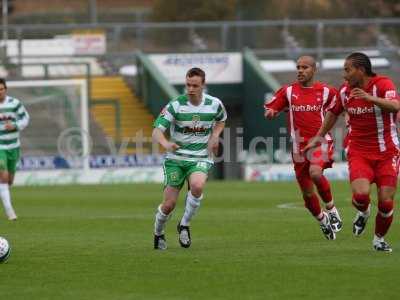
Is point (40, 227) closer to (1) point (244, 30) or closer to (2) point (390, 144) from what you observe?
(2) point (390, 144)

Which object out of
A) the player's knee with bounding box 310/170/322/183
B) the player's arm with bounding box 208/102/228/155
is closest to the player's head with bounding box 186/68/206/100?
the player's arm with bounding box 208/102/228/155

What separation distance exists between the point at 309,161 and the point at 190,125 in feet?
7.31

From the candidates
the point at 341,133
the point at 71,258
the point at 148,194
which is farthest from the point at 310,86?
the point at 341,133

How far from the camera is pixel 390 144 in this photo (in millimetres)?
12523

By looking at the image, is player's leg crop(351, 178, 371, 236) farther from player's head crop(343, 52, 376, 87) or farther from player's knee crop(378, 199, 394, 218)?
player's head crop(343, 52, 376, 87)

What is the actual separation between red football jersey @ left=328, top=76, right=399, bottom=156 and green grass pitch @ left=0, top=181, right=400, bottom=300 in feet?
3.77

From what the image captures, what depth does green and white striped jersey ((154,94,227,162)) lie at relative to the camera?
43.4 ft

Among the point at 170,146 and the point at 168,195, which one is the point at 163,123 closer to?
the point at 170,146

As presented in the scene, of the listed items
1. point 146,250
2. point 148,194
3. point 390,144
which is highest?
point 390,144

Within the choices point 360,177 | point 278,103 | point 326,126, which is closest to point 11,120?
point 278,103

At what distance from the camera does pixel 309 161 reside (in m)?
14.8

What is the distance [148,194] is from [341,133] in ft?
32.0

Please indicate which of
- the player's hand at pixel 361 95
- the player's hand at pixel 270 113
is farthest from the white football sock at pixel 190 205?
the player's hand at pixel 361 95

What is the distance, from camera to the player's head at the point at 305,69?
14.5 metres
